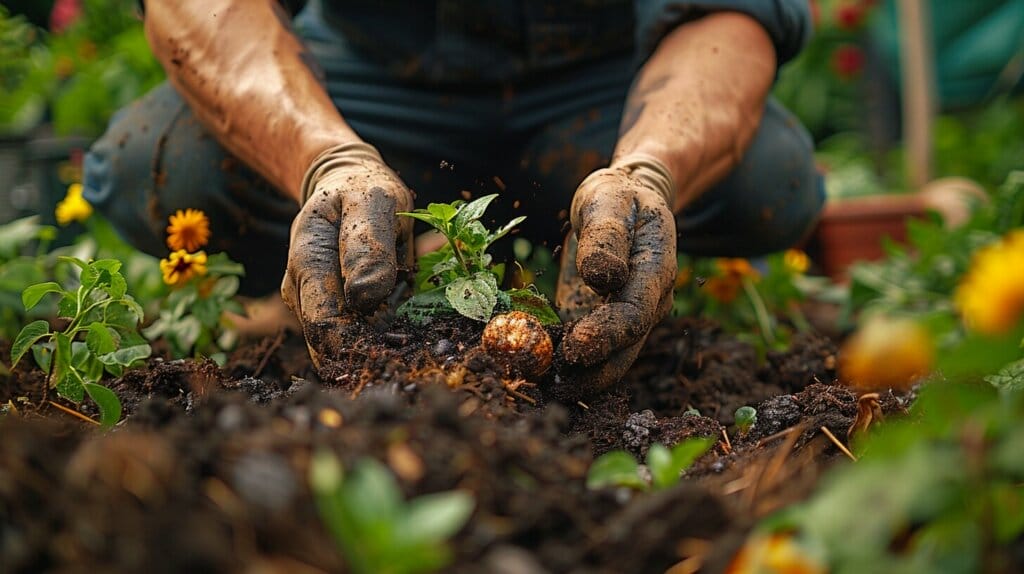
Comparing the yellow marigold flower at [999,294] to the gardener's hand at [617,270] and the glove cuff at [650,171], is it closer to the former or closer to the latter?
the gardener's hand at [617,270]

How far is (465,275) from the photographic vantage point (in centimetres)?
138

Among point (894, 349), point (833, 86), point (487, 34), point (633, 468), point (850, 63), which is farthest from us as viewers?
point (833, 86)

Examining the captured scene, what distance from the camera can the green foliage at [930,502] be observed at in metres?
0.64

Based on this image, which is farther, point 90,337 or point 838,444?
point 90,337

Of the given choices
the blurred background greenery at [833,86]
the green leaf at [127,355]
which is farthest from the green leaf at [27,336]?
the blurred background greenery at [833,86]

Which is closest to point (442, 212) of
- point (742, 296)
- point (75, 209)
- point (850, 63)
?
point (742, 296)

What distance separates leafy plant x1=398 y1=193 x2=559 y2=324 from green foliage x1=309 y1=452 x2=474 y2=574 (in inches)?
26.8

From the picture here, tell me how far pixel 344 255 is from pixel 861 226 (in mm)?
2925

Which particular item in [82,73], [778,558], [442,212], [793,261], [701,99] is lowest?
[793,261]

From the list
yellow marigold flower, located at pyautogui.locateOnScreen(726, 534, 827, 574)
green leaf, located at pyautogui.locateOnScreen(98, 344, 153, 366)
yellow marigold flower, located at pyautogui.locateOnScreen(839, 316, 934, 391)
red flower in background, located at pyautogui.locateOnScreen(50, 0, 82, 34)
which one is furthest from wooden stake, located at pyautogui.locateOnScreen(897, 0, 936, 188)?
yellow marigold flower, located at pyautogui.locateOnScreen(726, 534, 827, 574)

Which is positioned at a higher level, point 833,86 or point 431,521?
point 431,521

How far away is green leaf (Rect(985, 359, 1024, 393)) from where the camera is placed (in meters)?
1.21

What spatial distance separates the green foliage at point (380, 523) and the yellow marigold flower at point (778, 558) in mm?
227

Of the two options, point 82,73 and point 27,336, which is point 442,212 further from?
point 82,73
